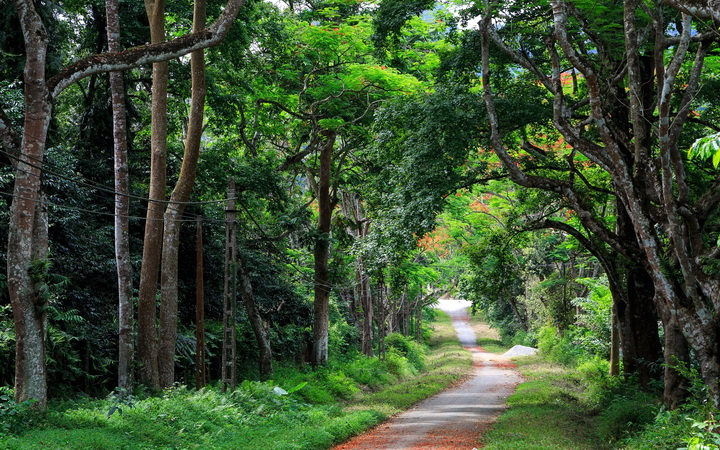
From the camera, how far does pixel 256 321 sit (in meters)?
21.5

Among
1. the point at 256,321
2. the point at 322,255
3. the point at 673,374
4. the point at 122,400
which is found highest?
the point at 322,255

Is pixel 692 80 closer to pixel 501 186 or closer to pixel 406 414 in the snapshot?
pixel 406 414

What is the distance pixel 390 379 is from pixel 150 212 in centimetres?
1593

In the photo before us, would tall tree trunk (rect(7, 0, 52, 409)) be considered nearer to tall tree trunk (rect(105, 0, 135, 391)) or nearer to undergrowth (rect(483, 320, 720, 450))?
tall tree trunk (rect(105, 0, 135, 391))

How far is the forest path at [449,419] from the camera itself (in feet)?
41.8

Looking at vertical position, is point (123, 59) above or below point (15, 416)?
above

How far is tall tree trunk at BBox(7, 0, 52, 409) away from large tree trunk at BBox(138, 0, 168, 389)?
15.7ft

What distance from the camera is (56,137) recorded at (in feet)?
60.0

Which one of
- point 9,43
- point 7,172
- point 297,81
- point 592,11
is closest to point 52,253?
point 7,172

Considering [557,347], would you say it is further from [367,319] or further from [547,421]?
[547,421]

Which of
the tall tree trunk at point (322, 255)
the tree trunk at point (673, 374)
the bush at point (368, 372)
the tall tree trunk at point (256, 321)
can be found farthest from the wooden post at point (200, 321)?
the tree trunk at point (673, 374)

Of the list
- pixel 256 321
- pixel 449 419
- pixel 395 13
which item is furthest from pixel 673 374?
pixel 256 321

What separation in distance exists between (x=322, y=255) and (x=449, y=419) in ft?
32.9

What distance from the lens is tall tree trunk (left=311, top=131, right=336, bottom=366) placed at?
2398 centimetres
